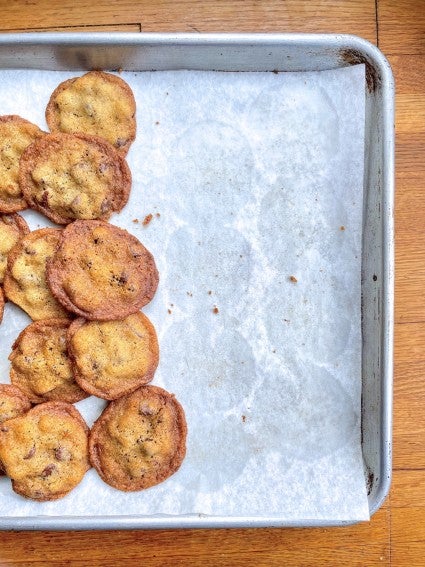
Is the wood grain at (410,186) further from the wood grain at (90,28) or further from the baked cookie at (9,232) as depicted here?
the baked cookie at (9,232)

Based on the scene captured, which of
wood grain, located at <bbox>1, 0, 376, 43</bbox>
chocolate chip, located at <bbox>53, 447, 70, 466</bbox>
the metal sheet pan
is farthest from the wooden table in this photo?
chocolate chip, located at <bbox>53, 447, 70, 466</bbox>

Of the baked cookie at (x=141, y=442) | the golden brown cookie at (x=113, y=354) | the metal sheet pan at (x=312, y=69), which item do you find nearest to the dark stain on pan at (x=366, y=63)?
the metal sheet pan at (x=312, y=69)

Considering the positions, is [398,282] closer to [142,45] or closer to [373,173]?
[373,173]

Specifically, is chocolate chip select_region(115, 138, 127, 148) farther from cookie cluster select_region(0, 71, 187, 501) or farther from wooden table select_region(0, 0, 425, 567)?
wooden table select_region(0, 0, 425, 567)

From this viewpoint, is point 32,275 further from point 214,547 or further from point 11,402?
point 214,547

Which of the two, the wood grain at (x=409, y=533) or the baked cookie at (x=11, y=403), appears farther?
the wood grain at (x=409, y=533)

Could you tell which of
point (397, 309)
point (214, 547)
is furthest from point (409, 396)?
point (214, 547)

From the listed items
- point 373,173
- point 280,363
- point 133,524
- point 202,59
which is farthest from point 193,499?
point 202,59
